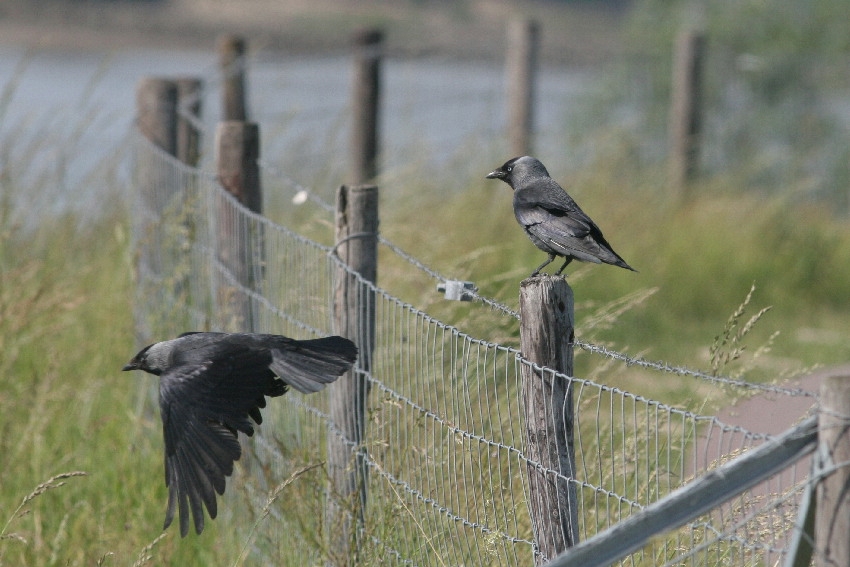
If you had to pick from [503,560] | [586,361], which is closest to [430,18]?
[586,361]

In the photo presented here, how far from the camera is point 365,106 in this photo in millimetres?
8406

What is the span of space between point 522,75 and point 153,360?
242 inches

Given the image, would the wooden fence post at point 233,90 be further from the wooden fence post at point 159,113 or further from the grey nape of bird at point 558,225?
the grey nape of bird at point 558,225

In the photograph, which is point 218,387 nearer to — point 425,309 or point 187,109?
point 425,309

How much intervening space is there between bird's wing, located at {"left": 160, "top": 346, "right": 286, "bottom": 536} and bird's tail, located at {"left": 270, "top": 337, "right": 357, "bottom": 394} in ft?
0.21

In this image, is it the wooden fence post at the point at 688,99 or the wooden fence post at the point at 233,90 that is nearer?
the wooden fence post at the point at 233,90

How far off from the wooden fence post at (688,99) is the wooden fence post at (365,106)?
271cm

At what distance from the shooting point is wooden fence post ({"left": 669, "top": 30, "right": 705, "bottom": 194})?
32.0 feet

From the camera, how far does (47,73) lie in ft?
75.7

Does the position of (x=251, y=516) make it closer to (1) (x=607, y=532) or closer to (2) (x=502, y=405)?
(2) (x=502, y=405)

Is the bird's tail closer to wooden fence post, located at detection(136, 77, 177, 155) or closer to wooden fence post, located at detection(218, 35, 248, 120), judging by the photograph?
wooden fence post, located at detection(136, 77, 177, 155)

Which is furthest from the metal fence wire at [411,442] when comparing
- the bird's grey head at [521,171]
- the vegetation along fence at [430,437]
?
the bird's grey head at [521,171]

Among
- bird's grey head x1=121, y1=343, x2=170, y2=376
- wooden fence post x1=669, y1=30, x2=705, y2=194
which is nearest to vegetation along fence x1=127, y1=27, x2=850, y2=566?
bird's grey head x1=121, y1=343, x2=170, y2=376

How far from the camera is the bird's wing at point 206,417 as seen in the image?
2.75 metres
